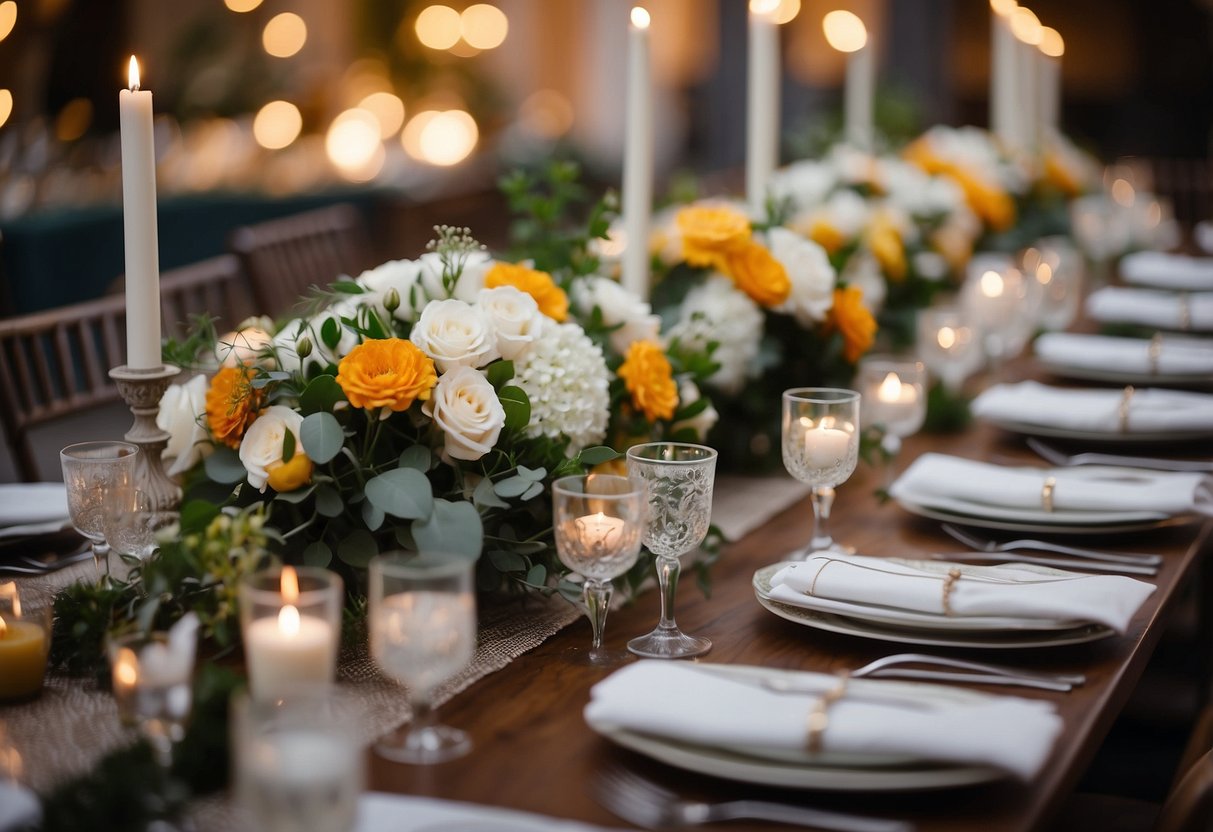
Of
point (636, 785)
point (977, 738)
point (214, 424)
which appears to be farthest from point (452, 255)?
point (977, 738)

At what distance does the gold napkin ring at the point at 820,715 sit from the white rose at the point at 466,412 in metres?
0.40

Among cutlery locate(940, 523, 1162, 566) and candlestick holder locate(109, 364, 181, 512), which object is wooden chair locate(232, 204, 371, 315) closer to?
candlestick holder locate(109, 364, 181, 512)

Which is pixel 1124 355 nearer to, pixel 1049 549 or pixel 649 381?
pixel 1049 549

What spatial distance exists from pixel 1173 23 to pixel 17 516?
345 inches

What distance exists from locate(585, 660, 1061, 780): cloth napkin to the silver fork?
Answer: 4 cm

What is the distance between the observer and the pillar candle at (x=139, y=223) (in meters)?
1.22

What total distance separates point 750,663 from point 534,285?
473mm

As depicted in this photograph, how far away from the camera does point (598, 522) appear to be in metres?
1.06

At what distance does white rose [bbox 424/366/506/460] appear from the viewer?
1202 mm

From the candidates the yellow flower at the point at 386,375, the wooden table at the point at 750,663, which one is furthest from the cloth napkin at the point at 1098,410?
the yellow flower at the point at 386,375

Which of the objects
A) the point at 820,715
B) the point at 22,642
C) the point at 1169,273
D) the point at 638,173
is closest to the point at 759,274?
the point at 638,173

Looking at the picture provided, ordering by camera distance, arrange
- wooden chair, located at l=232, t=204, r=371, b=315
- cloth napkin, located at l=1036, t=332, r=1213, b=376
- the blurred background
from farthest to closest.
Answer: the blurred background
wooden chair, located at l=232, t=204, r=371, b=315
cloth napkin, located at l=1036, t=332, r=1213, b=376

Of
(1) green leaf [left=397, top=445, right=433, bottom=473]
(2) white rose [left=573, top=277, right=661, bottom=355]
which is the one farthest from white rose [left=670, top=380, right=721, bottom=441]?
(1) green leaf [left=397, top=445, right=433, bottom=473]

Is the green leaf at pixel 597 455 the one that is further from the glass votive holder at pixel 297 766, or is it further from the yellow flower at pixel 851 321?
the yellow flower at pixel 851 321
